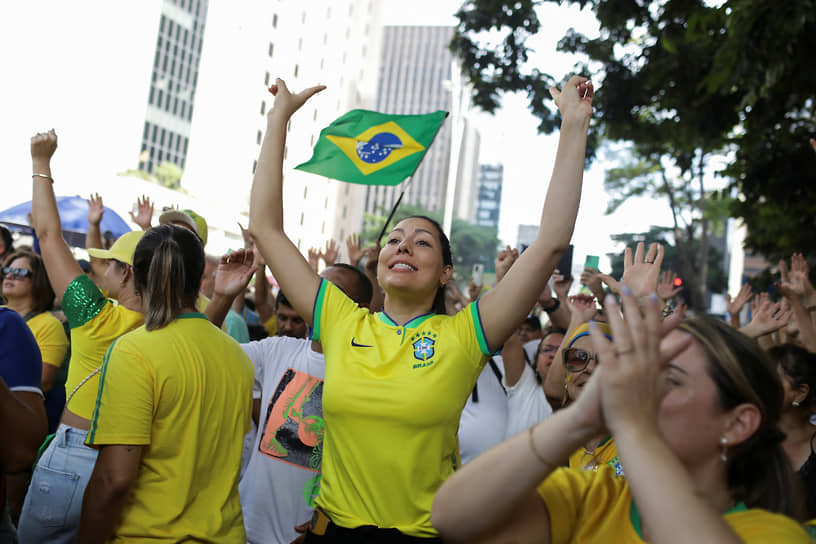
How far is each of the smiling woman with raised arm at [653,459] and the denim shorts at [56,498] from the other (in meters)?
1.61

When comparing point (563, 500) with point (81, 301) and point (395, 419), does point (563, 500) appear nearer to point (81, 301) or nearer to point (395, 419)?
point (395, 419)

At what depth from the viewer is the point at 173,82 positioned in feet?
211

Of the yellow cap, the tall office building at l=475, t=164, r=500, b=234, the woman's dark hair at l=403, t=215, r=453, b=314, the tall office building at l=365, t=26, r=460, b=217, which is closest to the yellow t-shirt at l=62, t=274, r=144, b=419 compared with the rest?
the yellow cap

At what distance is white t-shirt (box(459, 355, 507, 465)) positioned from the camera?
4.18m

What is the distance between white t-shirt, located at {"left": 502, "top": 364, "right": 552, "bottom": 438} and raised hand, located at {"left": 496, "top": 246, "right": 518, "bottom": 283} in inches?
24.7

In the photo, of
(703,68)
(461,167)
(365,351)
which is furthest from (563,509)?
(461,167)

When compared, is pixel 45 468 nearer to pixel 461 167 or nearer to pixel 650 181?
pixel 650 181

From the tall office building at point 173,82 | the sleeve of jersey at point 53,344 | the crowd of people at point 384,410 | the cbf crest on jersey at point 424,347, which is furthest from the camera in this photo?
the tall office building at point 173,82

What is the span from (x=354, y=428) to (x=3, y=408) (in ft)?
3.35

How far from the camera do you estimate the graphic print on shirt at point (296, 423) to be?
3.28 meters

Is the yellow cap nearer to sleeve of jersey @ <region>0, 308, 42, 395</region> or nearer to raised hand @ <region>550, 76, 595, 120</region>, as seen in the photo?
sleeve of jersey @ <region>0, 308, 42, 395</region>

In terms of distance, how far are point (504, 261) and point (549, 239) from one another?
7.94 ft

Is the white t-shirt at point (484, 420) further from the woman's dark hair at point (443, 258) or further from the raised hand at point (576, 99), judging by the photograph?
the raised hand at point (576, 99)

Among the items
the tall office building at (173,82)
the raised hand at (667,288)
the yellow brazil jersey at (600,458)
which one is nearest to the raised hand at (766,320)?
the raised hand at (667,288)
